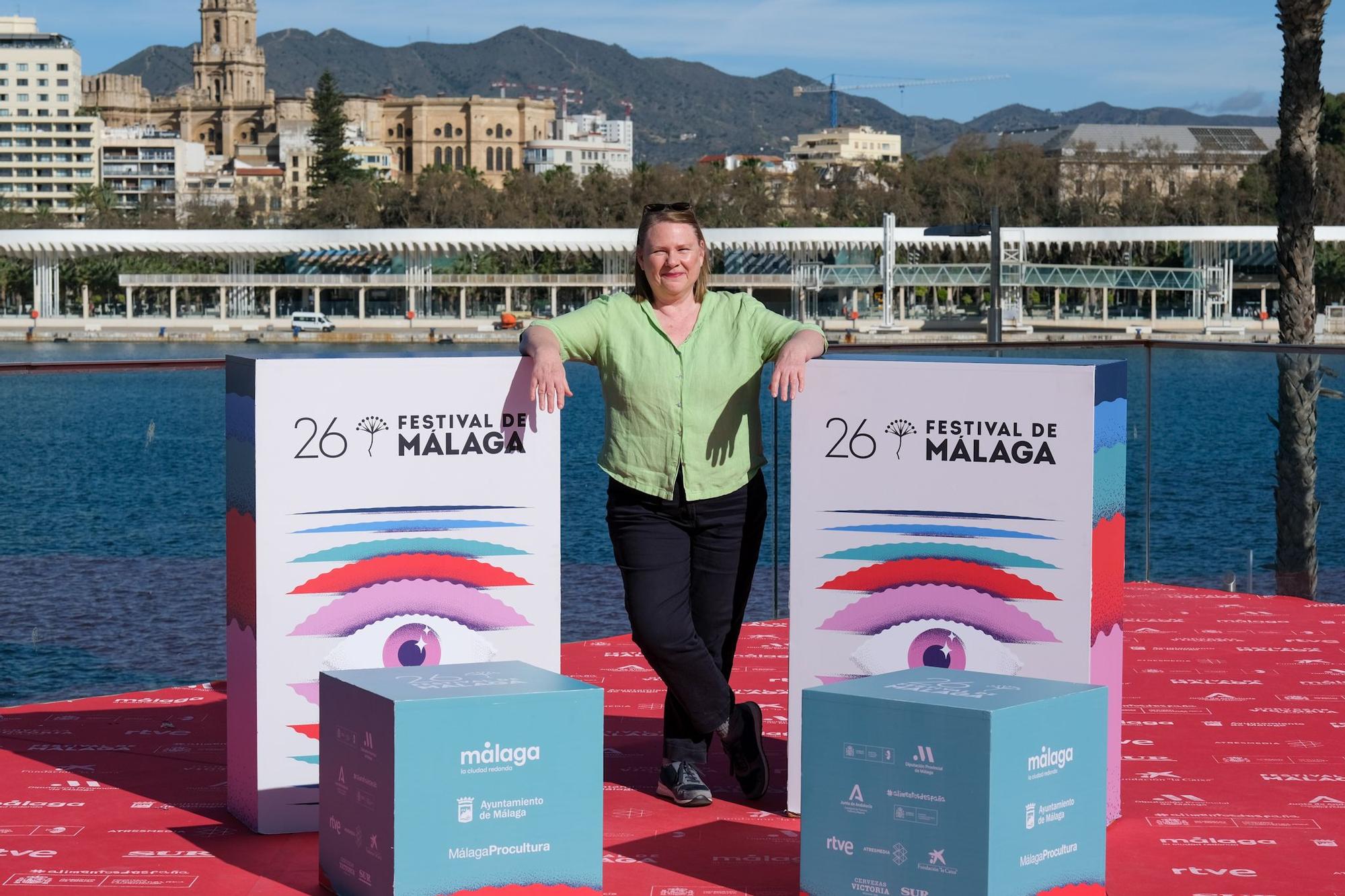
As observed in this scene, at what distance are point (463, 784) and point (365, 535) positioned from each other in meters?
0.77

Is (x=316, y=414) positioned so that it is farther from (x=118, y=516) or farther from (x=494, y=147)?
(x=494, y=147)

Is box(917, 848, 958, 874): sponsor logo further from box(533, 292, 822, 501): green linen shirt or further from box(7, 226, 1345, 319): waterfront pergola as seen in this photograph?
box(7, 226, 1345, 319): waterfront pergola

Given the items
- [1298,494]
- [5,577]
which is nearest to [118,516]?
[5,577]

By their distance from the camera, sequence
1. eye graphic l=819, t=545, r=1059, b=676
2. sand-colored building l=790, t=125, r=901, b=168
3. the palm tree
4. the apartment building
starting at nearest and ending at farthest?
eye graphic l=819, t=545, r=1059, b=676 < the palm tree < the apartment building < sand-colored building l=790, t=125, r=901, b=168

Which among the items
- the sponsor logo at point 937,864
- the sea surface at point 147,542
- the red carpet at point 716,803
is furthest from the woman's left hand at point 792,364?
the sponsor logo at point 937,864

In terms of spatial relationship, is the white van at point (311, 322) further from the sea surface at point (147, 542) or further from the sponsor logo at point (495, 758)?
the sponsor logo at point (495, 758)

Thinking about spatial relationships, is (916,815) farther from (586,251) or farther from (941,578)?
(586,251)

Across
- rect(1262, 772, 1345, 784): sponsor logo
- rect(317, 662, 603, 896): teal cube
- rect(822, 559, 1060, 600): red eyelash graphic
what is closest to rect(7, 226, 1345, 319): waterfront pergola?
rect(1262, 772, 1345, 784): sponsor logo

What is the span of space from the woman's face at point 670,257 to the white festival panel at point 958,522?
1.08ft

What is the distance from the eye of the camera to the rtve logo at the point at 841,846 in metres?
2.79

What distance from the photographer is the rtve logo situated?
279 cm

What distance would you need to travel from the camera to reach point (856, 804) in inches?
110

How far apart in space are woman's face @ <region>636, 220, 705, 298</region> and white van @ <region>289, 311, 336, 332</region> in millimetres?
58288

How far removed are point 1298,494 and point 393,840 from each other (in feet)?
25.5
